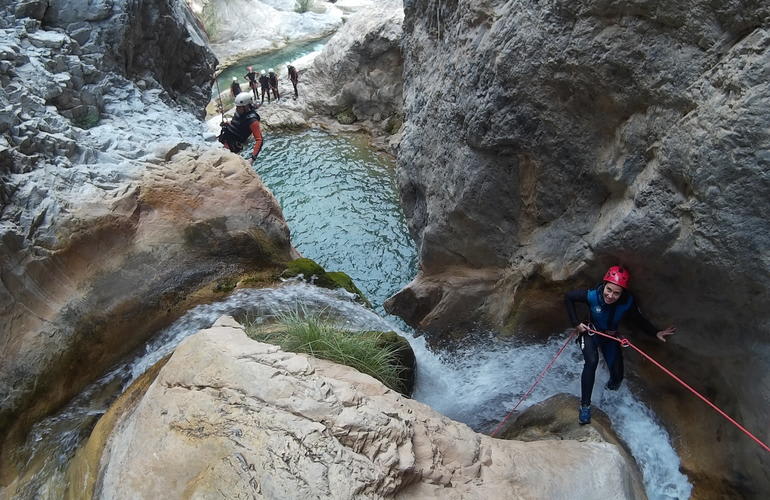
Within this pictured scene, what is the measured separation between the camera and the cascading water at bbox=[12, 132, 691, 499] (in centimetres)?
470

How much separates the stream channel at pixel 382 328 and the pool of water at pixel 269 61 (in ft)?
42.3

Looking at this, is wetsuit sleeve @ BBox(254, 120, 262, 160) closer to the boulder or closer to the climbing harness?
the boulder

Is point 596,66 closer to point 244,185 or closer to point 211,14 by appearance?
point 244,185

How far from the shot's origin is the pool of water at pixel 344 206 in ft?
34.3

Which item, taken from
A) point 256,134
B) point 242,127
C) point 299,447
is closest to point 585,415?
point 299,447

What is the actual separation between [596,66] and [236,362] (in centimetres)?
419

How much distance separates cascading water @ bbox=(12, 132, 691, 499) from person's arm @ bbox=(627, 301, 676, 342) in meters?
0.88

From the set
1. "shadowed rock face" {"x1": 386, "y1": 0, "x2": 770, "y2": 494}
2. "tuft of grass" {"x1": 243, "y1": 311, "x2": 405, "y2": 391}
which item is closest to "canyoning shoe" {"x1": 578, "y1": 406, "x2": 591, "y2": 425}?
"shadowed rock face" {"x1": 386, "y1": 0, "x2": 770, "y2": 494}

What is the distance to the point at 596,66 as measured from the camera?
4953mm

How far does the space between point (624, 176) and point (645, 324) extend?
1440mm

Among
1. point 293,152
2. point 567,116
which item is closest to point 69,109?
point 567,116

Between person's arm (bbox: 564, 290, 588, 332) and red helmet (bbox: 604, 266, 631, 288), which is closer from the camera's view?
red helmet (bbox: 604, 266, 631, 288)

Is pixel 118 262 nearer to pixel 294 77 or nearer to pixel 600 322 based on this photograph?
pixel 600 322

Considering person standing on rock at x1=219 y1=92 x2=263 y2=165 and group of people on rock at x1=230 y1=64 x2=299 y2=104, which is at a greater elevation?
person standing on rock at x1=219 y1=92 x2=263 y2=165
